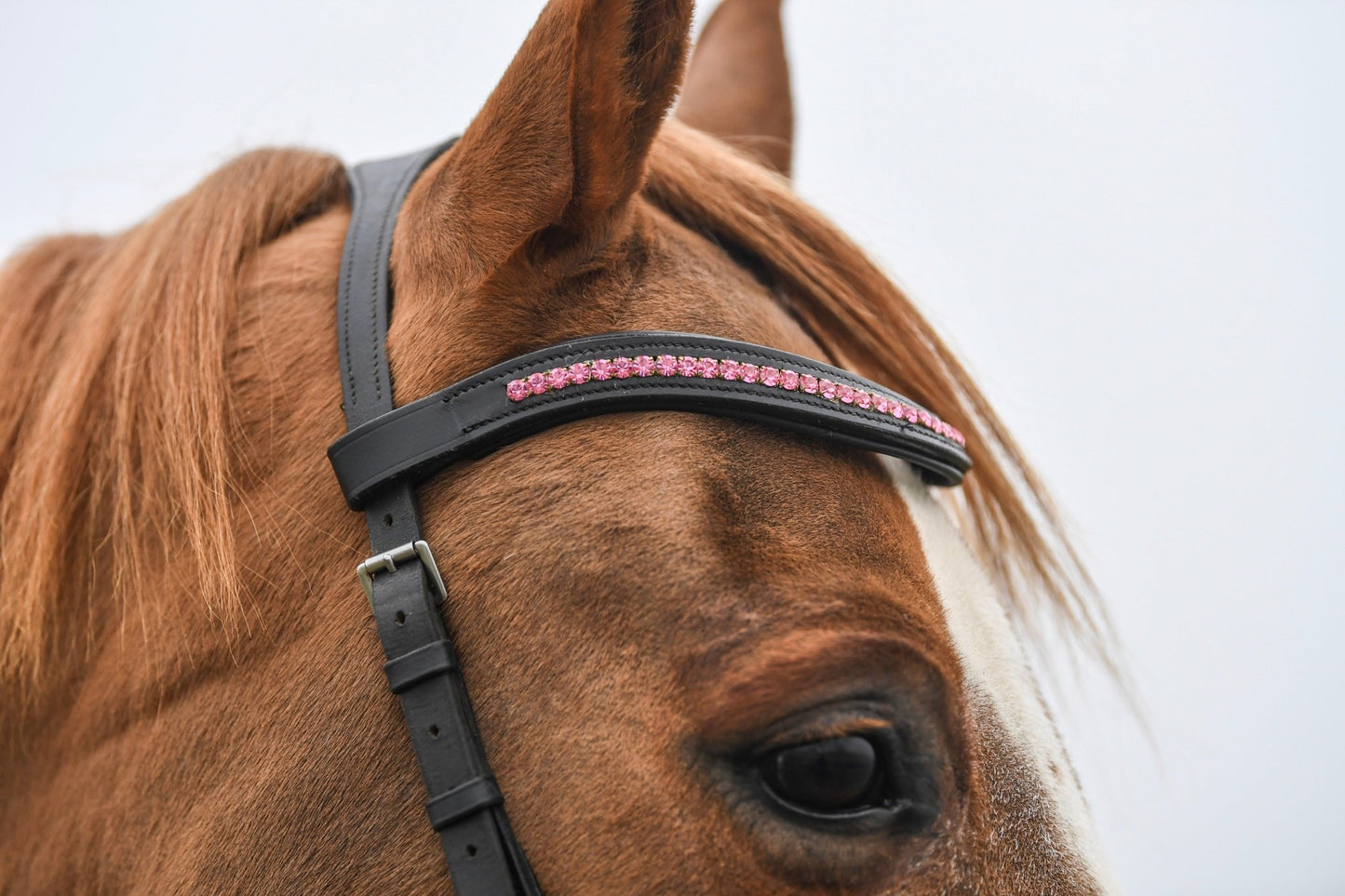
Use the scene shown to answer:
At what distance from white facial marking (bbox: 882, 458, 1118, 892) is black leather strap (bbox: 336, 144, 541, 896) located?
0.36 meters

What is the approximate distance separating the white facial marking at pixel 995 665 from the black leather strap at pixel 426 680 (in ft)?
1.19

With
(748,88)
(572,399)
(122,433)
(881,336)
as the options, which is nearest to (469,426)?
(572,399)

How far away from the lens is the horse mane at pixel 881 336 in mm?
892

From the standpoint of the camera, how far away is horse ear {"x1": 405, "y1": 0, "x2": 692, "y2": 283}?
650 millimetres

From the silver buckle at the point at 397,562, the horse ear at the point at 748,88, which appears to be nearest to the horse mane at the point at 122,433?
the silver buckle at the point at 397,562

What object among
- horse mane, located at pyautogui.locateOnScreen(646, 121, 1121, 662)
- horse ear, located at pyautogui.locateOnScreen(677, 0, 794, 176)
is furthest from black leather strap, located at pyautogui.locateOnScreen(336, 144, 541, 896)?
horse ear, located at pyautogui.locateOnScreen(677, 0, 794, 176)

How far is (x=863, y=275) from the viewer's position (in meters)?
0.94

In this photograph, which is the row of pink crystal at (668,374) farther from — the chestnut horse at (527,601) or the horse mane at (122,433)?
the horse mane at (122,433)

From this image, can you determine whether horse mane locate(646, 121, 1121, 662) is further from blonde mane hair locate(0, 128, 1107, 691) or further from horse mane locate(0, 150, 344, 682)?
horse mane locate(0, 150, 344, 682)

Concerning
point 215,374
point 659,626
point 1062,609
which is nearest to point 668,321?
point 659,626

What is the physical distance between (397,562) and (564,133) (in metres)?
0.34

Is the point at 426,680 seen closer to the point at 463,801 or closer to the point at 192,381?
the point at 463,801

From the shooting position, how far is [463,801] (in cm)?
63

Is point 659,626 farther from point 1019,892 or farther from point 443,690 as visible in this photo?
point 1019,892
